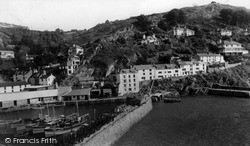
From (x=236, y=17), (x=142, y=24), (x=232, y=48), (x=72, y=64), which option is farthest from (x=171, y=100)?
(x=236, y=17)

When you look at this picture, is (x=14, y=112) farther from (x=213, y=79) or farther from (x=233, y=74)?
(x=233, y=74)

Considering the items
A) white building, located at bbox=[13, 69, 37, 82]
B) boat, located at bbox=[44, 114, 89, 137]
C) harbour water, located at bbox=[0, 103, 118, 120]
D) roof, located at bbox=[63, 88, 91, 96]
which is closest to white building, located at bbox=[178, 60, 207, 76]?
harbour water, located at bbox=[0, 103, 118, 120]

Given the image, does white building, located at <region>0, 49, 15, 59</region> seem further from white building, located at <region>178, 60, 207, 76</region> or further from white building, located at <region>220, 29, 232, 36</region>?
white building, located at <region>220, 29, 232, 36</region>

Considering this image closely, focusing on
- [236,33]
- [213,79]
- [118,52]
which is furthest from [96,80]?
[236,33]

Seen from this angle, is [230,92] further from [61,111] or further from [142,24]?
[142,24]

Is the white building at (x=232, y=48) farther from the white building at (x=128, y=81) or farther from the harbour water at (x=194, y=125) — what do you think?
the harbour water at (x=194, y=125)

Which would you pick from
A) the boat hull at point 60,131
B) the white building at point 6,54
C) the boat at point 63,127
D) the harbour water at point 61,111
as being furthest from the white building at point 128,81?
the white building at point 6,54
